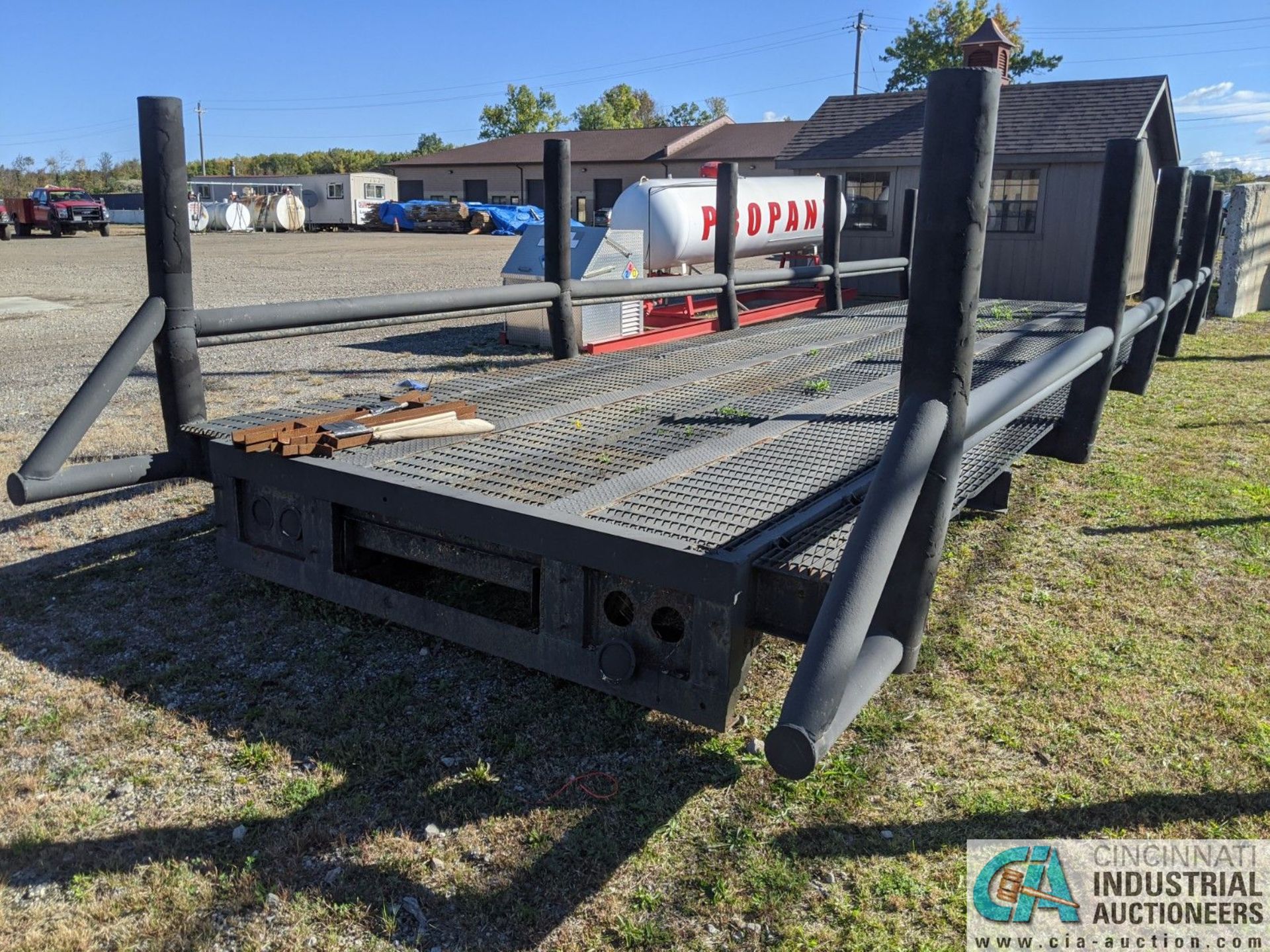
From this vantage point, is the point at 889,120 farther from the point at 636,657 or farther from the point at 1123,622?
the point at 636,657

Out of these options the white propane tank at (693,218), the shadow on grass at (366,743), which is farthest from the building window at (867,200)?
the shadow on grass at (366,743)

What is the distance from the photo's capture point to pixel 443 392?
480 centimetres

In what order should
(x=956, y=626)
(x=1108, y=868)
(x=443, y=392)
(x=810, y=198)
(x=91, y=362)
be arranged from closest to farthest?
(x=1108, y=868) → (x=956, y=626) → (x=443, y=392) → (x=91, y=362) → (x=810, y=198)

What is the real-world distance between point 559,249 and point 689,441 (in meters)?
2.82

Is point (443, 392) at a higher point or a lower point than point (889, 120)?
lower

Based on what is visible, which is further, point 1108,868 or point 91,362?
point 91,362

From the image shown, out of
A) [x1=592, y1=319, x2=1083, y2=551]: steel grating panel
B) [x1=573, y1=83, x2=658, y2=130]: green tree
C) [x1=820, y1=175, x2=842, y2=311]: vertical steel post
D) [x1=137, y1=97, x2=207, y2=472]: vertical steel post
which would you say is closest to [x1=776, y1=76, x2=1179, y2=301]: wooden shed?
[x1=820, y1=175, x2=842, y2=311]: vertical steel post

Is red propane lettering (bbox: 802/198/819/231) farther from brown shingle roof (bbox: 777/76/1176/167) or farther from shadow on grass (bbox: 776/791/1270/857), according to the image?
shadow on grass (bbox: 776/791/1270/857)

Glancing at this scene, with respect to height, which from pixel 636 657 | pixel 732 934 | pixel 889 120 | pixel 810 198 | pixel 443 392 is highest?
pixel 889 120

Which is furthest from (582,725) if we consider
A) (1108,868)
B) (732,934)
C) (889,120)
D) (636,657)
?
(889,120)

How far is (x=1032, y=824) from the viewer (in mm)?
2771

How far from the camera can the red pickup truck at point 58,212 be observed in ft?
124

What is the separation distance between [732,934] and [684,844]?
13.6 inches

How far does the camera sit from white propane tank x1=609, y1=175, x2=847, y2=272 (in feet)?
41.3
